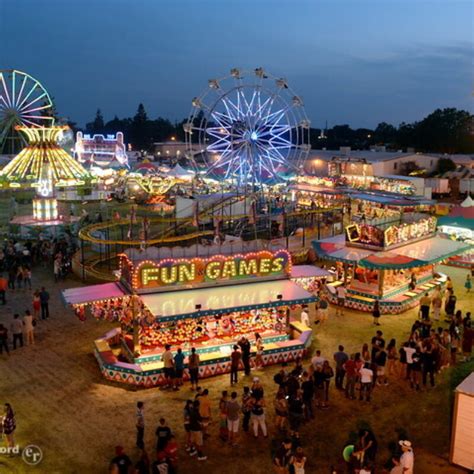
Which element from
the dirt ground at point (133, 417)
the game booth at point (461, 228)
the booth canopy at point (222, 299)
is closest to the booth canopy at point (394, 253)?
the game booth at point (461, 228)

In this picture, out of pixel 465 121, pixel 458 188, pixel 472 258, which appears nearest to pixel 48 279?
pixel 472 258

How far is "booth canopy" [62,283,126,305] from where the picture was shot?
12695 mm

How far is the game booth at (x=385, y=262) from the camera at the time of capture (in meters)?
18.0

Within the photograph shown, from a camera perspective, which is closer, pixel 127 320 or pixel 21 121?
pixel 127 320

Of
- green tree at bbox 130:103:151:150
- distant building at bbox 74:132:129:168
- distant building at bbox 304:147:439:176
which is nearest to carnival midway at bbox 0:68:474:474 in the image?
distant building at bbox 304:147:439:176

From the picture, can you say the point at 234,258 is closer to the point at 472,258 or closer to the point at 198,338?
the point at 198,338

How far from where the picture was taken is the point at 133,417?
424 inches

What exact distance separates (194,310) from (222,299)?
41.0 inches

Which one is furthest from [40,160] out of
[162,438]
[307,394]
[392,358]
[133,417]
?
[162,438]

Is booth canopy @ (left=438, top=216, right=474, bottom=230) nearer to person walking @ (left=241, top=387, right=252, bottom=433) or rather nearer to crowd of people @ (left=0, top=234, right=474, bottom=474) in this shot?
crowd of people @ (left=0, top=234, right=474, bottom=474)

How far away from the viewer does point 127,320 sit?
13.4 metres

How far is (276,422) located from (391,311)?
8.62 meters

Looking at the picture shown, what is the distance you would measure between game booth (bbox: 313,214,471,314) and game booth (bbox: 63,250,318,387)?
425 cm

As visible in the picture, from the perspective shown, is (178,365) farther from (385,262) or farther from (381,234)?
(381,234)
